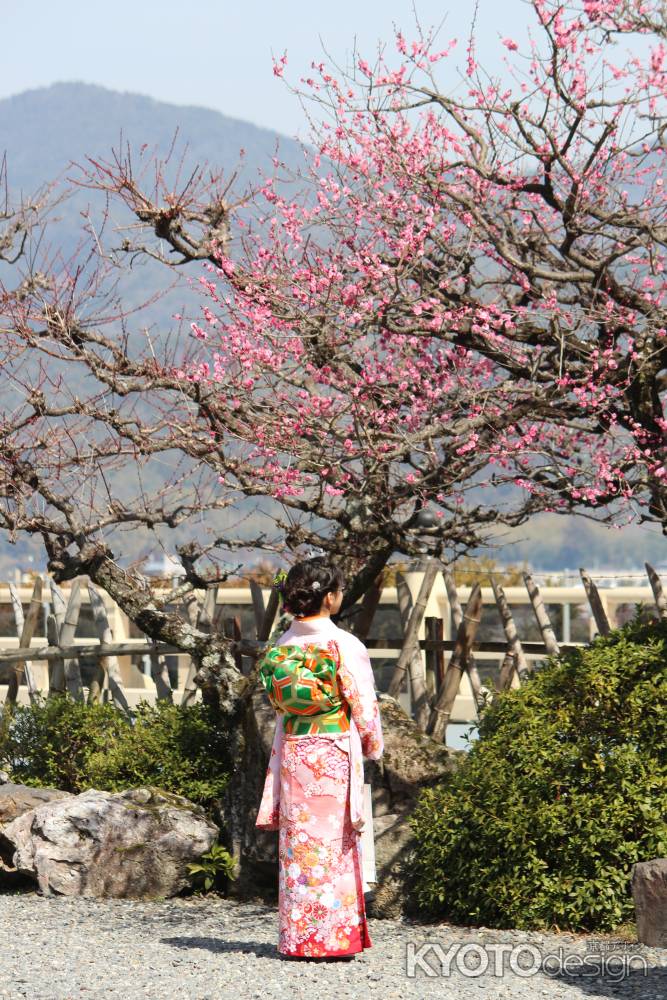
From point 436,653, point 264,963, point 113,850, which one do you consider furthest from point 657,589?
point 264,963

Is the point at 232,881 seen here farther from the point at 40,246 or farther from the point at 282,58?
the point at 282,58

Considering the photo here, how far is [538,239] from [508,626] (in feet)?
7.20

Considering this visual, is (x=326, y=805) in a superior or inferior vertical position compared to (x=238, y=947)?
superior

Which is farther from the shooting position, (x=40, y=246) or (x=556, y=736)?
(x=40, y=246)

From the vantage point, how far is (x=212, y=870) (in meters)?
6.07

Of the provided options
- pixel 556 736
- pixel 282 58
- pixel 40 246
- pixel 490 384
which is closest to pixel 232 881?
pixel 556 736

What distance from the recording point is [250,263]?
6535 mm

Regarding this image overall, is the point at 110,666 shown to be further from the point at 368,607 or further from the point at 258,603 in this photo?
the point at 368,607

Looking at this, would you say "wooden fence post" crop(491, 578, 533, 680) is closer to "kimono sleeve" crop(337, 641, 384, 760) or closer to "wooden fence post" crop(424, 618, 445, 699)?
"wooden fence post" crop(424, 618, 445, 699)

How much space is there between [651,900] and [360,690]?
1.30m

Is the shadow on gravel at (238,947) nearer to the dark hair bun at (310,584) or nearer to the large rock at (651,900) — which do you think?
the large rock at (651,900)

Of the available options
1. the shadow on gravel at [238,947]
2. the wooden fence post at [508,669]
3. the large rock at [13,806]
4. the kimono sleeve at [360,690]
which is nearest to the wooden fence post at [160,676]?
the large rock at [13,806]

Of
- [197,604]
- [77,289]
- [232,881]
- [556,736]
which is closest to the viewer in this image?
[556,736]

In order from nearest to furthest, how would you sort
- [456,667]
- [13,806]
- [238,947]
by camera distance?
[238,947] < [13,806] < [456,667]
